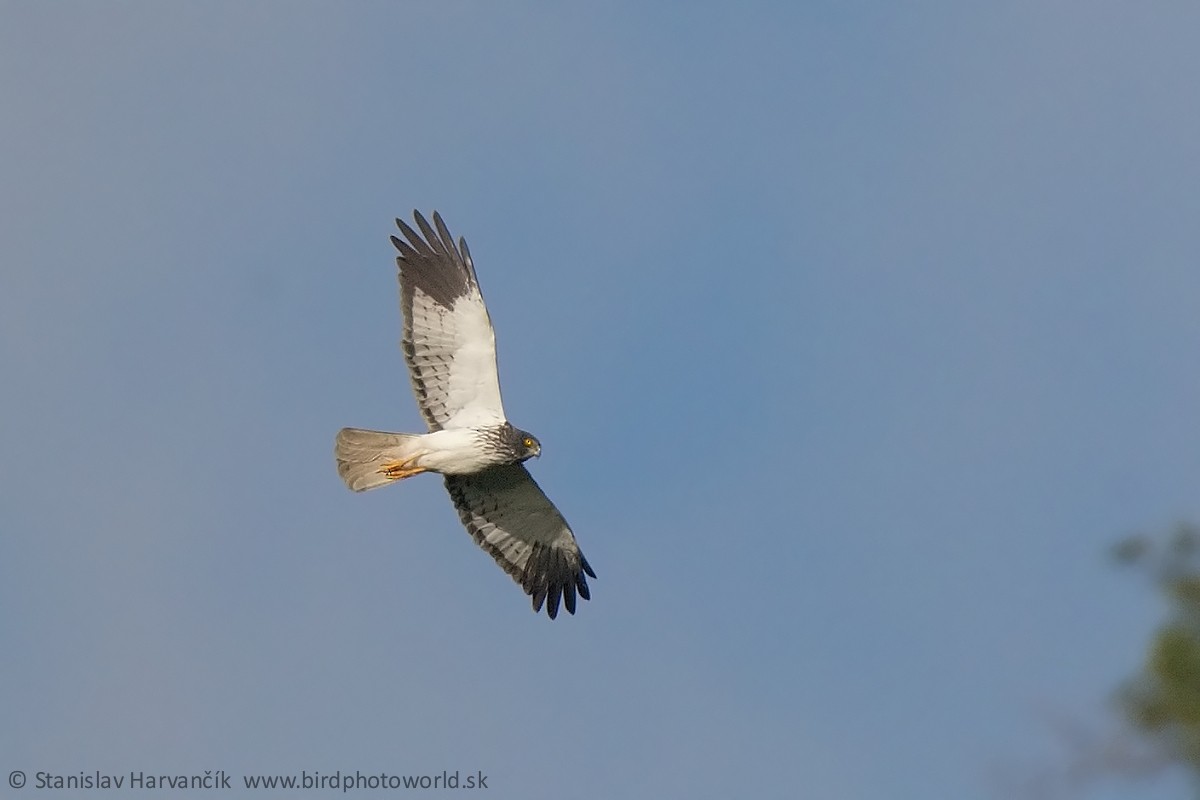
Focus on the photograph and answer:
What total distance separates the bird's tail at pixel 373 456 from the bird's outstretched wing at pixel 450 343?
0.41 meters

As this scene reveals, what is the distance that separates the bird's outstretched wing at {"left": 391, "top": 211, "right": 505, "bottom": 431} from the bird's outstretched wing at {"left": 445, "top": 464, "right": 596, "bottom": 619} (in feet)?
3.52

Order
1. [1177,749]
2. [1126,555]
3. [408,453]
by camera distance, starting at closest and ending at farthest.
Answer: [1177,749] < [1126,555] < [408,453]

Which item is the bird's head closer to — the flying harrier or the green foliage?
the flying harrier

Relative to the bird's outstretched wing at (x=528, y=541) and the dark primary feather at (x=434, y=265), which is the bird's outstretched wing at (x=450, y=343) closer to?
the dark primary feather at (x=434, y=265)

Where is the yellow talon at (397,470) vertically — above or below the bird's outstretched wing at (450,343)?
below

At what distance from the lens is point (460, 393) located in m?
18.0

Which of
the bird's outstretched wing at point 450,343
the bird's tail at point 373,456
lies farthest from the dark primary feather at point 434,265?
the bird's tail at point 373,456

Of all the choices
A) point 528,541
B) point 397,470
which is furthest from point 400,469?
point 528,541

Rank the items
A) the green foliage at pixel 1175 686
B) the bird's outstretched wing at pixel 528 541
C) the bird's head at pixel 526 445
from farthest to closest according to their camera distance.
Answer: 1. the bird's outstretched wing at pixel 528 541
2. the bird's head at pixel 526 445
3. the green foliage at pixel 1175 686

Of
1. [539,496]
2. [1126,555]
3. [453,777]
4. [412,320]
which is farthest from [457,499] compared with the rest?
[1126,555]

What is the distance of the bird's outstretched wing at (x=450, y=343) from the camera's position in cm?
1780

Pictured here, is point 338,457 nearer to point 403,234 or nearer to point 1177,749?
point 403,234

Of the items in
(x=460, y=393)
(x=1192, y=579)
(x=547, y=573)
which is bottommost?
(x=1192, y=579)

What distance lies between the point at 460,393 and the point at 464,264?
1330 millimetres
